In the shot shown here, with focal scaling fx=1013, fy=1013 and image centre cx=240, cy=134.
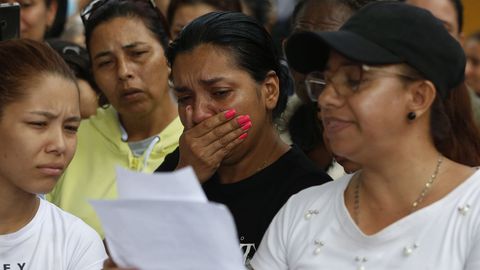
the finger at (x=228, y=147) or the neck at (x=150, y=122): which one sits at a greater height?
the finger at (x=228, y=147)

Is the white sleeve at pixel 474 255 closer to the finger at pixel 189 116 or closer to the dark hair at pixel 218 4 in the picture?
the finger at pixel 189 116

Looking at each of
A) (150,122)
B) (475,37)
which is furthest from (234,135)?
(475,37)

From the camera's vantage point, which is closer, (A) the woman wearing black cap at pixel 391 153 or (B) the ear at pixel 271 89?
(A) the woman wearing black cap at pixel 391 153

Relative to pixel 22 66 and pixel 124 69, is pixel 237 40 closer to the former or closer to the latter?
pixel 22 66

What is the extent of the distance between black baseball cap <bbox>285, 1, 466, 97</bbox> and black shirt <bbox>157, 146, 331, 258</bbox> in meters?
0.72

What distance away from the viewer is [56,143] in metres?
3.10

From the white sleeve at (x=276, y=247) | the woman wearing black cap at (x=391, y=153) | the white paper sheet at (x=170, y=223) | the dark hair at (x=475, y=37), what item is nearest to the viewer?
the white paper sheet at (x=170, y=223)

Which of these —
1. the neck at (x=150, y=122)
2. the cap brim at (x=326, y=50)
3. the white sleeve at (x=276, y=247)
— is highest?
the cap brim at (x=326, y=50)

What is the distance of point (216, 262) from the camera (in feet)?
8.21

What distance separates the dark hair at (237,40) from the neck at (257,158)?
21 centimetres

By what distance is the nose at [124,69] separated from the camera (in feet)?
14.4

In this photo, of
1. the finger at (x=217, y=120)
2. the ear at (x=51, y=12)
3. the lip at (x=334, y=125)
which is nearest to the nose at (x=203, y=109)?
the finger at (x=217, y=120)

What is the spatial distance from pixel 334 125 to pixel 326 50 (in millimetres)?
223

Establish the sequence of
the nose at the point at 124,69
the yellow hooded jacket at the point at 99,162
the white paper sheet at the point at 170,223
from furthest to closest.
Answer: the nose at the point at 124,69, the yellow hooded jacket at the point at 99,162, the white paper sheet at the point at 170,223
